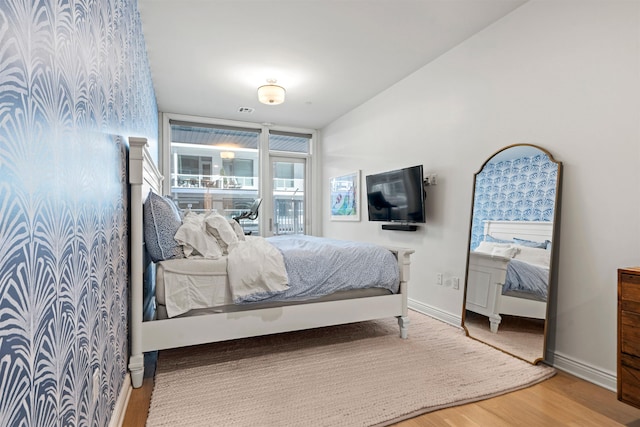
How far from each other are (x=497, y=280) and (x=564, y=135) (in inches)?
46.1

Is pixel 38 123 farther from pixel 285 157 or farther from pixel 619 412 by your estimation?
pixel 285 157

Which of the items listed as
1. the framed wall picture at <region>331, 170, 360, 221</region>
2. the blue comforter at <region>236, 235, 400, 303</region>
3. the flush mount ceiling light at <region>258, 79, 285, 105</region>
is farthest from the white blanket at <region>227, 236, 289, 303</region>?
the framed wall picture at <region>331, 170, 360, 221</region>

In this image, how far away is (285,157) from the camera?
6.06 m

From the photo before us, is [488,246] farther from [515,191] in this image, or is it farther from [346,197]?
[346,197]

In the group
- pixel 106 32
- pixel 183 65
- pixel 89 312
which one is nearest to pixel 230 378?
pixel 89 312

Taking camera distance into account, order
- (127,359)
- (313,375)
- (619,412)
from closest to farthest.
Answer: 1. (619,412)
2. (127,359)
3. (313,375)

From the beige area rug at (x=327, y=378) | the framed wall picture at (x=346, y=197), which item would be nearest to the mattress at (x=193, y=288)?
the beige area rug at (x=327, y=378)

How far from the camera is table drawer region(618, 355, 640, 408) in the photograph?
1571 millimetres

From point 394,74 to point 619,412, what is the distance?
135 inches

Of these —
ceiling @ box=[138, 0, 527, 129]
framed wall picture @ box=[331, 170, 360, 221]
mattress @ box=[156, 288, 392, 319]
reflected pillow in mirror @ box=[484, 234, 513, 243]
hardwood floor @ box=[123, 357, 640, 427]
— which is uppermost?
ceiling @ box=[138, 0, 527, 129]

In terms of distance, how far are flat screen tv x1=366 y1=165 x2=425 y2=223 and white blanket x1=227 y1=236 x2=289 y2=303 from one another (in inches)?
69.6

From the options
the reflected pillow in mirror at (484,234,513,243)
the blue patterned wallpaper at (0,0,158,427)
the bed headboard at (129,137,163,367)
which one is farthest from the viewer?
the reflected pillow in mirror at (484,234,513,243)

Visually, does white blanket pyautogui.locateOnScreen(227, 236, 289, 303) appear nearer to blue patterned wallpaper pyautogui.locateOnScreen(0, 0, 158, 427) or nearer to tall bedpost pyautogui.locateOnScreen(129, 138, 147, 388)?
tall bedpost pyautogui.locateOnScreen(129, 138, 147, 388)

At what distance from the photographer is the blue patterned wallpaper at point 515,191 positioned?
234 cm
